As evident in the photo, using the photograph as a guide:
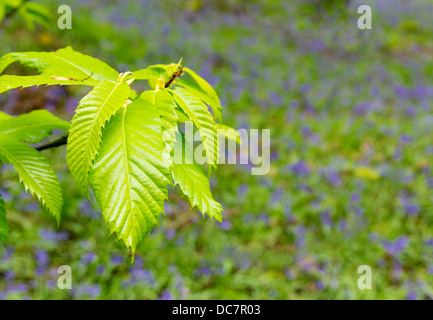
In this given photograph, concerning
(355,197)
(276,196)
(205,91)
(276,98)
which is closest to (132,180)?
(205,91)

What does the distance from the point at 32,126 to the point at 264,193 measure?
312cm

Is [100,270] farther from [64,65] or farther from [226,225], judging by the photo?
[64,65]

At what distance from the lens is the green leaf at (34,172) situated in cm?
66

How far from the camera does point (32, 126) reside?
0.89 metres

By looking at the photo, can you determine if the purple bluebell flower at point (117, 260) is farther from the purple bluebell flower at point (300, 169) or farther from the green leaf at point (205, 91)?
the purple bluebell flower at point (300, 169)

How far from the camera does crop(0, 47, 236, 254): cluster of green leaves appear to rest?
56 centimetres

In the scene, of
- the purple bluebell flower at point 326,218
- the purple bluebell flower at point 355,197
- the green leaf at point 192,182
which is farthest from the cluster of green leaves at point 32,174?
the purple bluebell flower at point 355,197

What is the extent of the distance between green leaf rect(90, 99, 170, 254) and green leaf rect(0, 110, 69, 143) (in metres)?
0.35

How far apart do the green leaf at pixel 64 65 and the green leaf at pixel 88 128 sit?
87 mm

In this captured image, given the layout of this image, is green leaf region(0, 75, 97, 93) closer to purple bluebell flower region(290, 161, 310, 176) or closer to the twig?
the twig

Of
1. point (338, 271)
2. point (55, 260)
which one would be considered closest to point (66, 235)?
point (55, 260)

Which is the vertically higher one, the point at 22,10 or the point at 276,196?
the point at 22,10

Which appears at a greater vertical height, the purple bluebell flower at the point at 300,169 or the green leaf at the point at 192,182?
the purple bluebell flower at the point at 300,169
